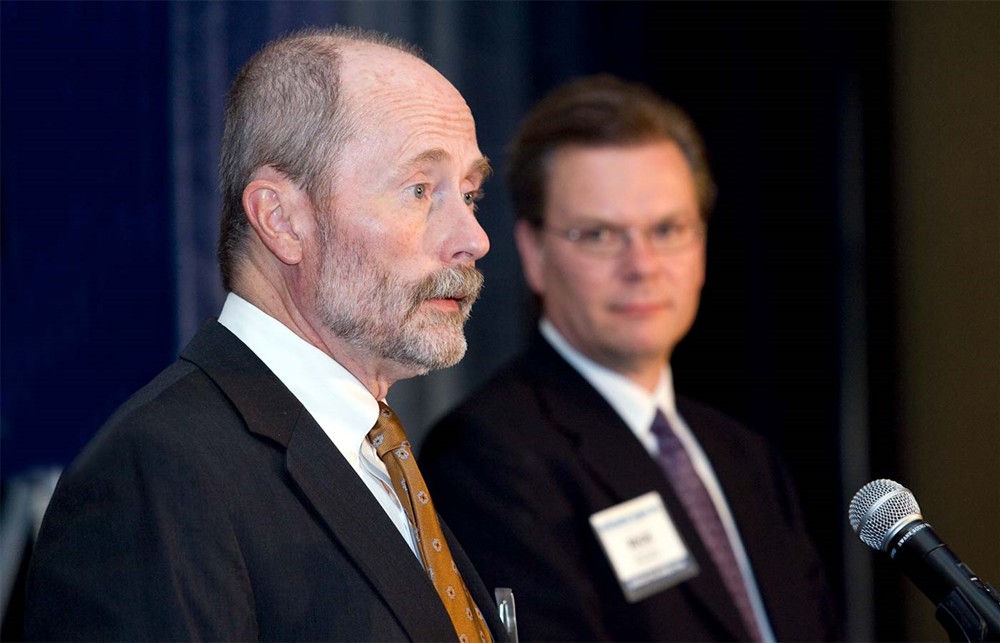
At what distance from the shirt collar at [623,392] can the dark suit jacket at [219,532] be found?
108cm

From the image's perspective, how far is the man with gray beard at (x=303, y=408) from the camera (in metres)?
1.12

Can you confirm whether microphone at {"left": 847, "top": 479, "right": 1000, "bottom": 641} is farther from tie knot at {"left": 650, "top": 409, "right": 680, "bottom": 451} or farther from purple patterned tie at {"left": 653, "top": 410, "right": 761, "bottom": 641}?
tie knot at {"left": 650, "top": 409, "right": 680, "bottom": 451}

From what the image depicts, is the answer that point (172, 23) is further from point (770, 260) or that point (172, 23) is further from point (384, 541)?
point (770, 260)

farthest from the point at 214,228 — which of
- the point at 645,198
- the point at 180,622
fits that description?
the point at 180,622

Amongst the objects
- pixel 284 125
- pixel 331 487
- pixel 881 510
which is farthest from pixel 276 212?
pixel 881 510

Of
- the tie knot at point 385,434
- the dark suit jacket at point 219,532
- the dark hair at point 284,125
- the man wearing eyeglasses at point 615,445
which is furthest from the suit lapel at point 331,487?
the man wearing eyeglasses at point 615,445

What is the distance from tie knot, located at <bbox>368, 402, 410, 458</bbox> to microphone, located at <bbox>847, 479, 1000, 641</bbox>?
0.56 metres

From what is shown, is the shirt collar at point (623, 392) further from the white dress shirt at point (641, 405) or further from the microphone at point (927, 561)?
the microphone at point (927, 561)

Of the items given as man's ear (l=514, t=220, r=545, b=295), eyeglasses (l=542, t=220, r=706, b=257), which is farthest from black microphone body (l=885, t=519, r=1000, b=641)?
man's ear (l=514, t=220, r=545, b=295)

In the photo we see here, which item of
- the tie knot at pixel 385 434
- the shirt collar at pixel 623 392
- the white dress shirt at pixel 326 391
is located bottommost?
the shirt collar at pixel 623 392

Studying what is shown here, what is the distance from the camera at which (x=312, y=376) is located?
139cm

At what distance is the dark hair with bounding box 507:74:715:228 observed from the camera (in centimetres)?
249

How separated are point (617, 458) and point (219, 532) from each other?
3.75 ft

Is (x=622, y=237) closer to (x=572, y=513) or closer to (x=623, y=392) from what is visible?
(x=623, y=392)
